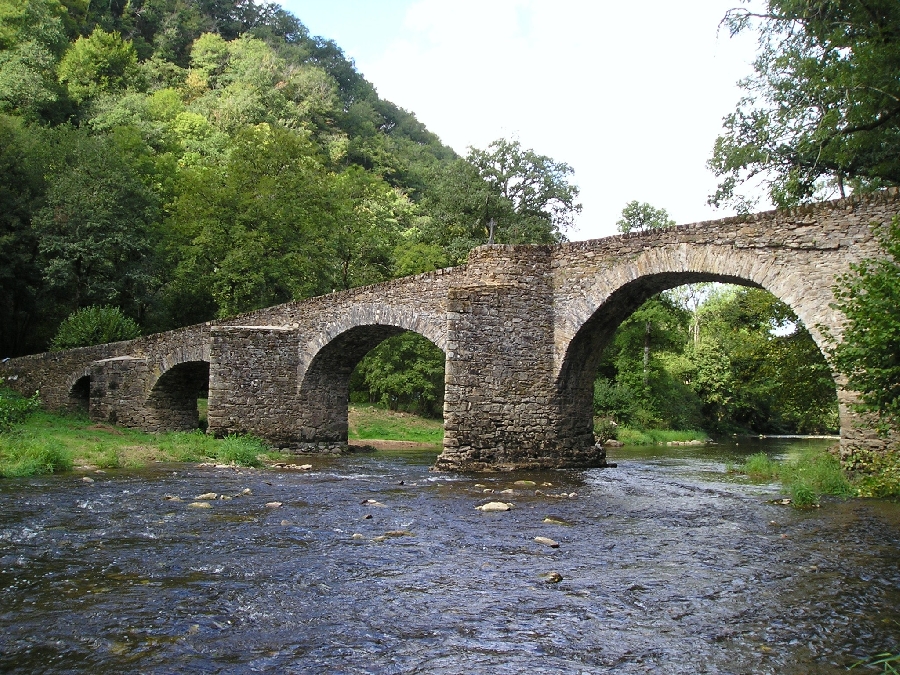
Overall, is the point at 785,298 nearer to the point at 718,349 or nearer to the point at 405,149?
the point at 718,349

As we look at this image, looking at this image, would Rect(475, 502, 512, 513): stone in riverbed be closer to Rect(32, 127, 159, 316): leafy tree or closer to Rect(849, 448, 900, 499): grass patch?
Rect(849, 448, 900, 499): grass patch

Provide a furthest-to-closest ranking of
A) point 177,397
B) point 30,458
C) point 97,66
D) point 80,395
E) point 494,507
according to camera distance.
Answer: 1. point 97,66
2. point 80,395
3. point 177,397
4. point 30,458
5. point 494,507

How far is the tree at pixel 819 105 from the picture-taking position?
10898 millimetres

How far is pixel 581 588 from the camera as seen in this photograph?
Answer: 16.9ft

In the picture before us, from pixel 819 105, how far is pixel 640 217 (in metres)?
20.2

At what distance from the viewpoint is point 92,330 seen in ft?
76.5

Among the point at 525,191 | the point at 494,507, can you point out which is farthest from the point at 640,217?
the point at 494,507

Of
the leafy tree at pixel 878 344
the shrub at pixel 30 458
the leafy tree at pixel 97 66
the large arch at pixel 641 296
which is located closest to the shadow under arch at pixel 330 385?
the large arch at pixel 641 296

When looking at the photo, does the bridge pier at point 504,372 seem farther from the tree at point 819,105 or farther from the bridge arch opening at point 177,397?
the bridge arch opening at point 177,397

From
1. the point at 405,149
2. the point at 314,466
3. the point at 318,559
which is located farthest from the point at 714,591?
the point at 405,149

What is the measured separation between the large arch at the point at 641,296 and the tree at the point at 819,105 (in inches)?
87.2

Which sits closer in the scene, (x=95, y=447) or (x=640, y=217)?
(x=95, y=447)

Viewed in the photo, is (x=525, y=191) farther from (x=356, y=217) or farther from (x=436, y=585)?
(x=436, y=585)

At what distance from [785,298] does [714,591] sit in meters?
6.62
